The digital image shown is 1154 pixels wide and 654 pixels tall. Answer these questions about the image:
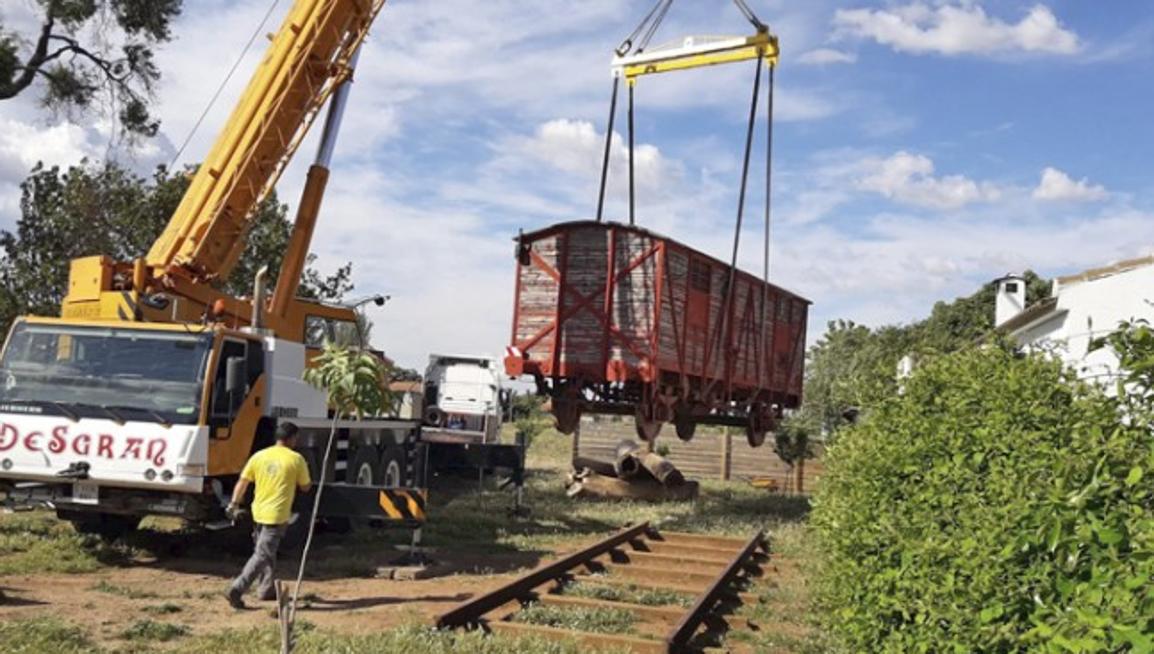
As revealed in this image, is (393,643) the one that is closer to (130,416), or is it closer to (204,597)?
(204,597)

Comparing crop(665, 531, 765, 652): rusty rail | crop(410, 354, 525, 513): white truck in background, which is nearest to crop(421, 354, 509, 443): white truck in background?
crop(410, 354, 525, 513): white truck in background

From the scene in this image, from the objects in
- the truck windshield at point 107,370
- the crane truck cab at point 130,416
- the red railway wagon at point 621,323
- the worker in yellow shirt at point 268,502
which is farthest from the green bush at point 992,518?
the red railway wagon at point 621,323

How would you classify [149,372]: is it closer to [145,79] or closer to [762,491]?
[145,79]

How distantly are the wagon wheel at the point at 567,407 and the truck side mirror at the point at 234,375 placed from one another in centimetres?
725

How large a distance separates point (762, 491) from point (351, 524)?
530 inches

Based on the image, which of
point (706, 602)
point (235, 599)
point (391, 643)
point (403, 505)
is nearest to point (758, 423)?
point (403, 505)

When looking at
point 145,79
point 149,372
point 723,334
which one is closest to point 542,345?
point 723,334

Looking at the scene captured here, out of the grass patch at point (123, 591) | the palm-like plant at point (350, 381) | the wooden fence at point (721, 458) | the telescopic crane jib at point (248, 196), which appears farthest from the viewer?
the wooden fence at point (721, 458)

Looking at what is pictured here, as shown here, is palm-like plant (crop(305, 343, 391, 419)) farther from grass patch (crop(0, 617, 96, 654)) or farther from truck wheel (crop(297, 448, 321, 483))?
truck wheel (crop(297, 448, 321, 483))

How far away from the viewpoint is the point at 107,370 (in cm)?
969

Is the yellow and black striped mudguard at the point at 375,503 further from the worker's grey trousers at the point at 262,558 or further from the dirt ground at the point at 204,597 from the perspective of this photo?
the worker's grey trousers at the point at 262,558

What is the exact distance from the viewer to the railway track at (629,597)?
7.32m

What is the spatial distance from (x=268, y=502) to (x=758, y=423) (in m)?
13.7

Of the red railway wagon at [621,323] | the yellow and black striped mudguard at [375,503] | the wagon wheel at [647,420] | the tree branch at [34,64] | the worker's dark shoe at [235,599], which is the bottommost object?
the worker's dark shoe at [235,599]
